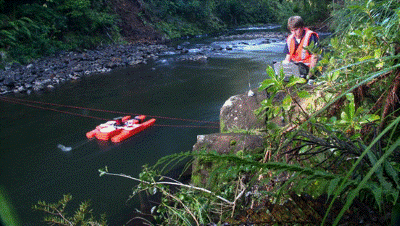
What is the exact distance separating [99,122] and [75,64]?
776 cm

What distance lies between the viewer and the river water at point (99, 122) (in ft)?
13.9

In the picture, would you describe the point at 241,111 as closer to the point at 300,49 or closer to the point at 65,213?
the point at 300,49

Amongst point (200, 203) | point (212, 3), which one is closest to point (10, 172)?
point (200, 203)

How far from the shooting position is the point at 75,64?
13.6 metres

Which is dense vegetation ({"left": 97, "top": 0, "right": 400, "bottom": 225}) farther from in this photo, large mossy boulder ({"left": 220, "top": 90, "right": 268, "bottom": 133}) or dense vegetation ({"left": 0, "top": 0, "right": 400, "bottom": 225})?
large mossy boulder ({"left": 220, "top": 90, "right": 268, "bottom": 133})

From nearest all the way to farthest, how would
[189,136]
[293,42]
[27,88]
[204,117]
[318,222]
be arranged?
[318,222] → [293,42] → [189,136] → [204,117] → [27,88]

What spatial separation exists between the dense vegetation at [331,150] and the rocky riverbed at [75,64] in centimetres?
1025

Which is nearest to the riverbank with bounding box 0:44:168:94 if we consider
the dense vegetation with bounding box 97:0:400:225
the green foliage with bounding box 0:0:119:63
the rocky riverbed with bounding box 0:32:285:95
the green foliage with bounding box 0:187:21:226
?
the rocky riverbed with bounding box 0:32:285:95

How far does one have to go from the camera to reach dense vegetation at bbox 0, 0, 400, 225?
0.67m

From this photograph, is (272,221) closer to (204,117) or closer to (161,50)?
(204,117)

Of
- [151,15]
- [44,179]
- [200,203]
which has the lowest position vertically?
[44,179]

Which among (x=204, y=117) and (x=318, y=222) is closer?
(x=318, y=222)

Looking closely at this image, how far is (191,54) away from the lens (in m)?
15.9

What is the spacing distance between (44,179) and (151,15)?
23269 millimetres
